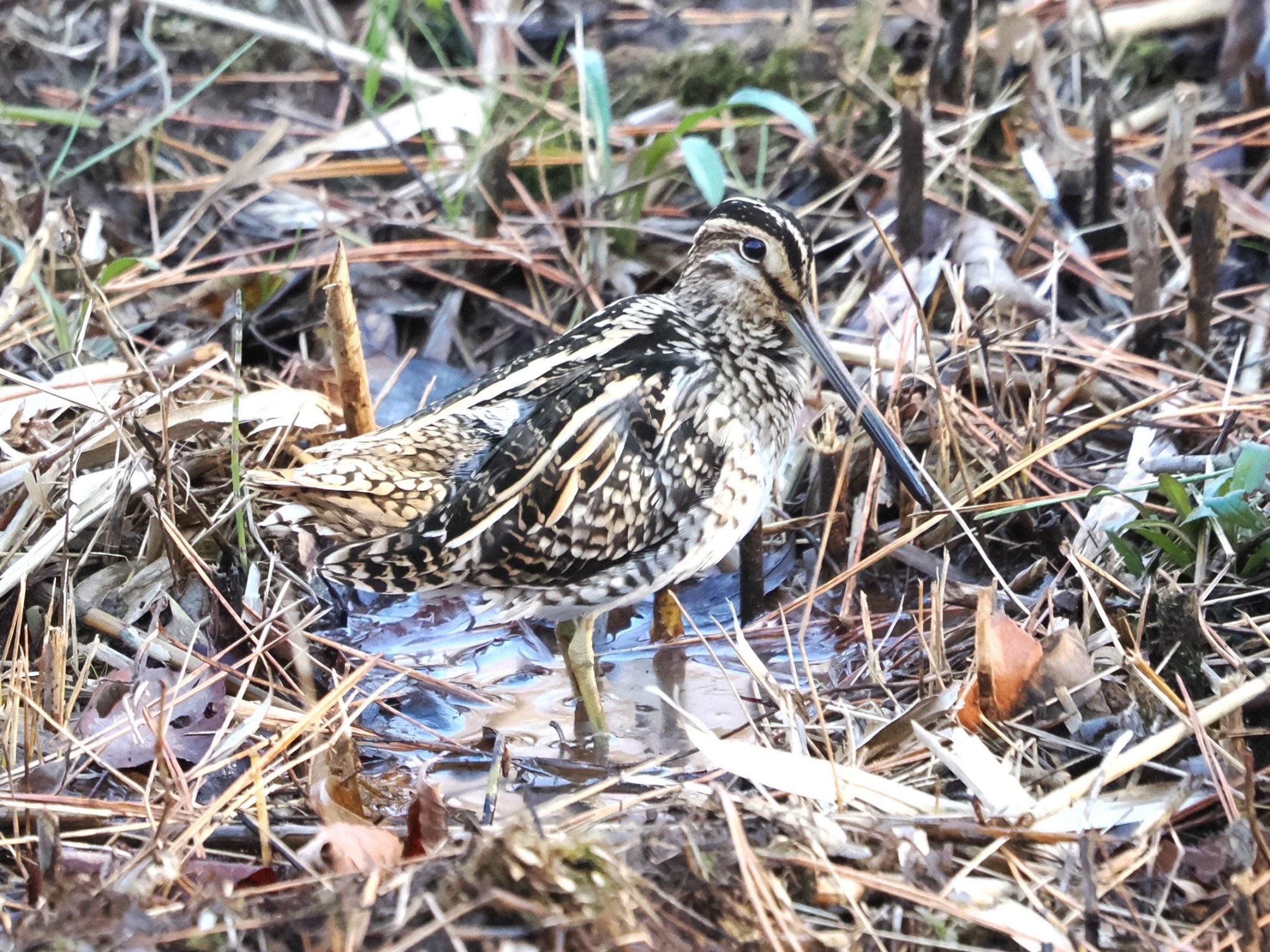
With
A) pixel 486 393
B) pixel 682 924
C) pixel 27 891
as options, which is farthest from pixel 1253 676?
pixel 27 891

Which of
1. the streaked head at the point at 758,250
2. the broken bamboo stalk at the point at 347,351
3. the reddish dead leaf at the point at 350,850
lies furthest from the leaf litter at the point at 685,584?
the streaked head at the point at 758,250

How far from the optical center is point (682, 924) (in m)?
2.07

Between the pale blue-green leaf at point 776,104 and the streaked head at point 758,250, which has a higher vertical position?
the pale blue-green leaf at point 776,104

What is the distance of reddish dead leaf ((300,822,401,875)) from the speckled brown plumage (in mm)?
832

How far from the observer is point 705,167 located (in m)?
4.29

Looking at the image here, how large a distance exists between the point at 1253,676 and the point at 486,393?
1728mm

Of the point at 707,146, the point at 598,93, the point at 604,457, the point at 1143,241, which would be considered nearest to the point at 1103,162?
the point at 1143,241

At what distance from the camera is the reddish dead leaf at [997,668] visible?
2.67 metres

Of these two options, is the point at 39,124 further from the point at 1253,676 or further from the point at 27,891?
the point at 1253,676

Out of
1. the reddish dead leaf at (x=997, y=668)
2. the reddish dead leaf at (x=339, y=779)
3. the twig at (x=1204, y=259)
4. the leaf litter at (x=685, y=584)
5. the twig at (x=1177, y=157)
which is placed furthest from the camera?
the twig at (x=1177, y=157)

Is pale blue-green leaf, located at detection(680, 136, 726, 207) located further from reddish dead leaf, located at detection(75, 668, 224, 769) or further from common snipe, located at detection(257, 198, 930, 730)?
reddish dead leaf, located at detection(75, 668, 224, 769)

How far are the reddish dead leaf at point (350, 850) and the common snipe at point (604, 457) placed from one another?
832 mm

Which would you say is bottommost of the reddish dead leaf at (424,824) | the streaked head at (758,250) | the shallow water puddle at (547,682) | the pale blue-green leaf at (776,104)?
the shallow water puddle at (547,682)

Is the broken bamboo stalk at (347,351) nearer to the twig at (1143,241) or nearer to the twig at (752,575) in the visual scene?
the twig at (752,575)
